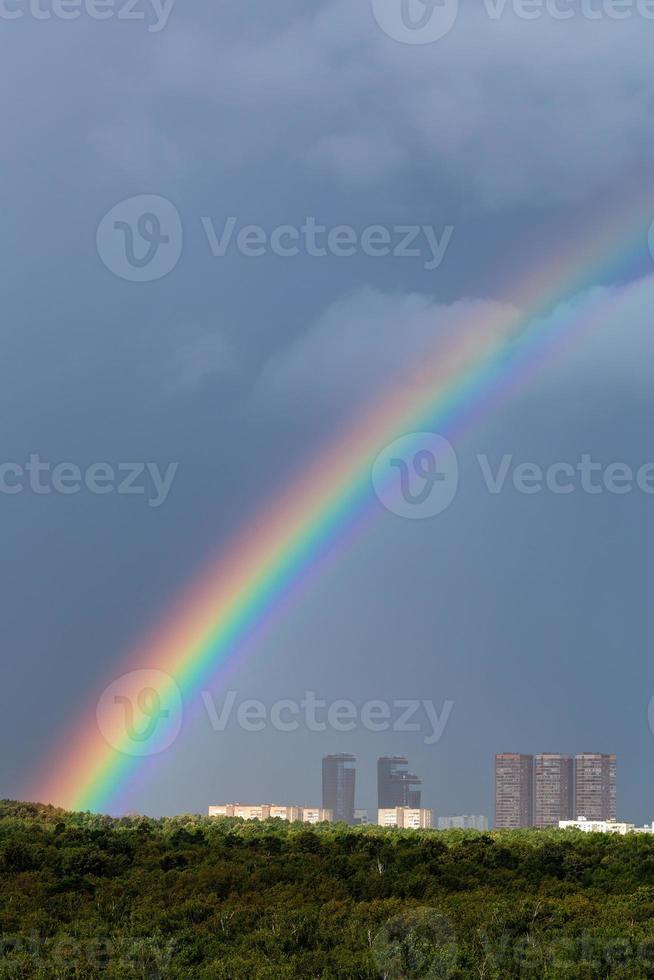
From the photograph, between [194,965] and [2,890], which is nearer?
[194,965]

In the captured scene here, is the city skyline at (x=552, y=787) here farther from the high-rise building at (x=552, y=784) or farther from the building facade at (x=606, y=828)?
the building facade at (x=606, y=828)

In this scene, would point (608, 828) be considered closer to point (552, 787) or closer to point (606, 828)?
point (606, 828)

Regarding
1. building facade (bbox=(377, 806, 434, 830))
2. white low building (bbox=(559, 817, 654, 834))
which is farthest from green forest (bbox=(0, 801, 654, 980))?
building facade (bbox=(377, 806, 434, 830))

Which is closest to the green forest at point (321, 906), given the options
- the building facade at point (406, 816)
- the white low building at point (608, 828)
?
the white low building at point (608, 828)

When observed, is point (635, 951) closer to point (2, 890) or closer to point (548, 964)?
point (548, 964)


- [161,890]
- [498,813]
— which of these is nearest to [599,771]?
[498,813]

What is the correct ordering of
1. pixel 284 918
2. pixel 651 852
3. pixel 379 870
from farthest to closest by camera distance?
pixel 651 852
pixel 379 870
pixel 284 918
